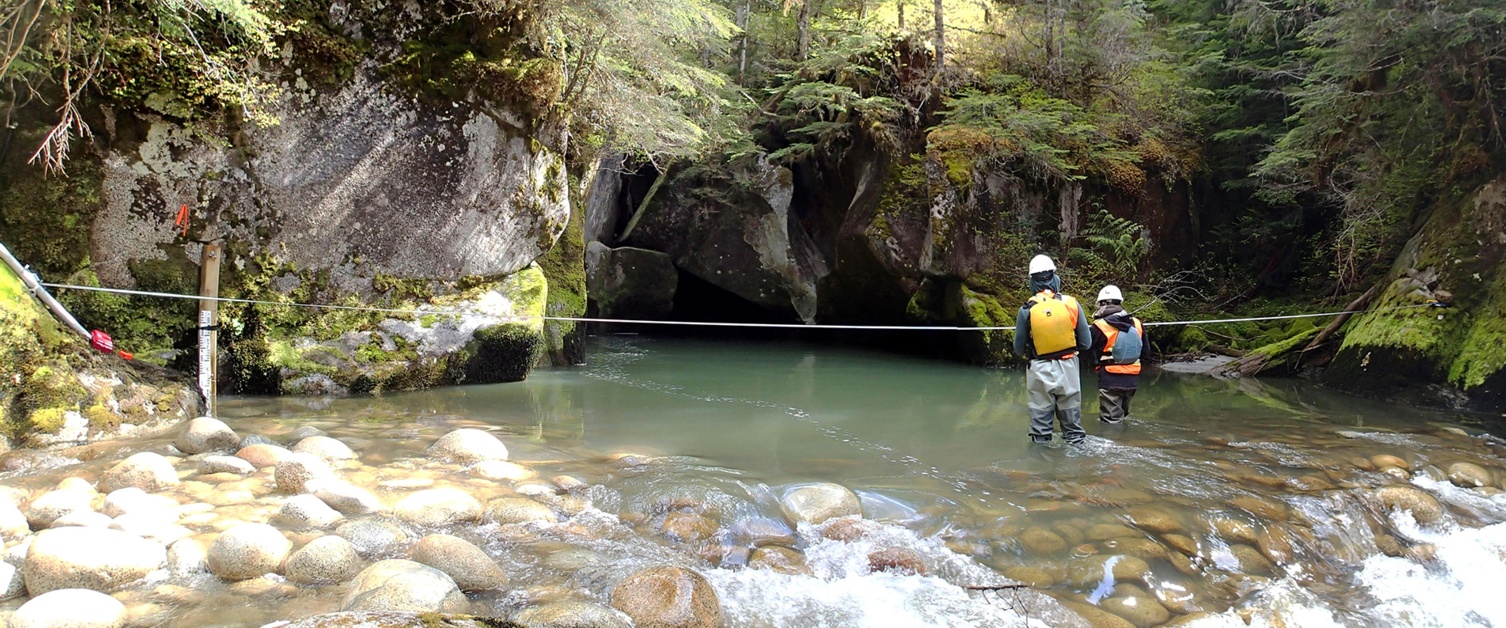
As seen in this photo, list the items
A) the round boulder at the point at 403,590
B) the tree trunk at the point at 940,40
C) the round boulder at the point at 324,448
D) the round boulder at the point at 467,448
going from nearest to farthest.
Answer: the round boulder at the point at 403,590, the round boulder at the point at 324,448, the round boulder at the point at 467,448, the tree trunk at the point at 940,40

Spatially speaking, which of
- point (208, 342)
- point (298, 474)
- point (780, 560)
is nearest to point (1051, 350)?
point (780, 560)

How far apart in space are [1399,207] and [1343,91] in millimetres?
2126

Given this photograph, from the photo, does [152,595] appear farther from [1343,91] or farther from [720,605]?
[1343,91]

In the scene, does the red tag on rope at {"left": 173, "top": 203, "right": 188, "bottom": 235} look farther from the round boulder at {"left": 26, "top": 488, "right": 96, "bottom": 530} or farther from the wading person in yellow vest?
the wading person in yellow vest

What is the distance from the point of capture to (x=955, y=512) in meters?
4.99

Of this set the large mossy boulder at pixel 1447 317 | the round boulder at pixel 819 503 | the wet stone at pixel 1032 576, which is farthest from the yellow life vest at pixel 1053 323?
the large mossy boulder at pixel 1447 317

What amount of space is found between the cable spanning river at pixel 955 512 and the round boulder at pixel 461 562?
75mm

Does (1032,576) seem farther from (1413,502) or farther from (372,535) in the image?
(372,535)

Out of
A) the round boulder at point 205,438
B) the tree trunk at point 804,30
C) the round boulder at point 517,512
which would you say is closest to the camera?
the round boulder at point 517,512

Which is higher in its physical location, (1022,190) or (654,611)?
(1022,190)

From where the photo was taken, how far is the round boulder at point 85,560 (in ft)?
10.5

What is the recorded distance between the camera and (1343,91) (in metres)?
9.62

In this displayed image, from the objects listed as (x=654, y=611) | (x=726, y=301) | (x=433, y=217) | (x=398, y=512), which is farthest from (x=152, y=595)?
(x=726, y=301)

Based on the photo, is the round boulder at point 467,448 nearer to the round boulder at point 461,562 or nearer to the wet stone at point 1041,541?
the round boulder at point 461,562
